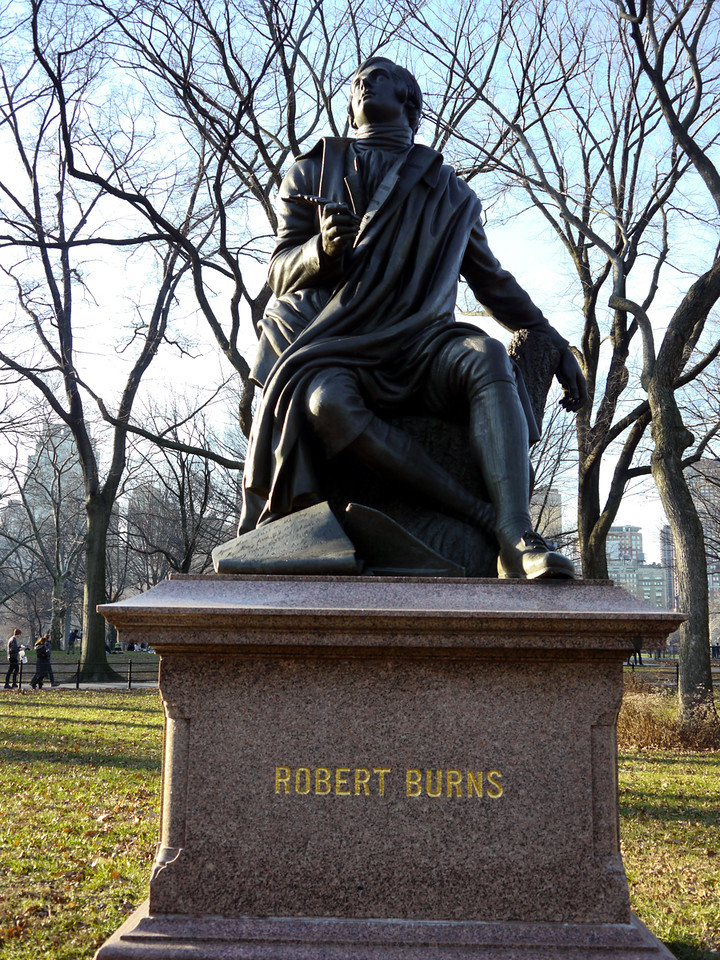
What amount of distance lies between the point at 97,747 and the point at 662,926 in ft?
27.3

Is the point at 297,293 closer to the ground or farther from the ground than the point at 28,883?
farther from the ground

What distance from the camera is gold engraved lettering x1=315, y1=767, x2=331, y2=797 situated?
315cm

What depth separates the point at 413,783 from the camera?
10.4 feet

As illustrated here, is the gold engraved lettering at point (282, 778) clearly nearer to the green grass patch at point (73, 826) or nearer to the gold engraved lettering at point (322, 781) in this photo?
the gold engraved lettering at point (322, 781)

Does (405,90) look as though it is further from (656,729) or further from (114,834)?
(656,729)

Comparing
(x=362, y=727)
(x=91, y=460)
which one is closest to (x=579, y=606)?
(x=362, y=727)

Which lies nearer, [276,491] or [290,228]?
[276,491]

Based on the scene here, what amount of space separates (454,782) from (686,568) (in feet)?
34.7

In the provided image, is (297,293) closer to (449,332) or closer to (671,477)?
(449,332)

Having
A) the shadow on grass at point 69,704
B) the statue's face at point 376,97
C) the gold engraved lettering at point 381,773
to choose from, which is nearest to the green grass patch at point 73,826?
the shadow on grass at point 69,704

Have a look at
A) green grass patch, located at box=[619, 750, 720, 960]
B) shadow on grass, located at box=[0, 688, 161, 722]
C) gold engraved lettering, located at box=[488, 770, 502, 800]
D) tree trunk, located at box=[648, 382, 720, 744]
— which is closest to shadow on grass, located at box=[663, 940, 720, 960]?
green grass patch, located at box=[619, 750, 720, 960]

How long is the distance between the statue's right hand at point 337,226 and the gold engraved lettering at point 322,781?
243cm

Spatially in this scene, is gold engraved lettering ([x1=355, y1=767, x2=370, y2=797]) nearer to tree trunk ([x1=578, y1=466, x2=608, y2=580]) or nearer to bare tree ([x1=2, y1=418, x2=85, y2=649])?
tree trunk ([x1=578, y1=466, x2=608, y2=580])

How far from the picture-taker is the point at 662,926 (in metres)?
4.58
